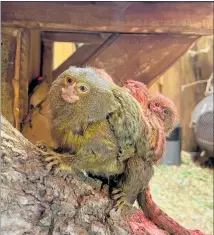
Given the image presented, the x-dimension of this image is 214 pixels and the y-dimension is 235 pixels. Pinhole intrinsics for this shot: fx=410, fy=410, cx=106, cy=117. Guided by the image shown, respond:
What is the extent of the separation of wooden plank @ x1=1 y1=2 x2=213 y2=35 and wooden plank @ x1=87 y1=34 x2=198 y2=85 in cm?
4

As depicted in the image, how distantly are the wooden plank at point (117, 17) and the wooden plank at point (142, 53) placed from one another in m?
0.04

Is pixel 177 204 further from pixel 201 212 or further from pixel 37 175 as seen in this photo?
pixel 37 175

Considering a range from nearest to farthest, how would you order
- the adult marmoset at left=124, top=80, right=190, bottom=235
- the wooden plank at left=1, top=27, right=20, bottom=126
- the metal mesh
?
1. the adult marmoset at left=124, top=80, right=190, bottom=235
2. the wooden plank at left=1, top=27, right=20, bottom=126
3. the metal mesh

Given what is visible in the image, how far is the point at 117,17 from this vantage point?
1605mm

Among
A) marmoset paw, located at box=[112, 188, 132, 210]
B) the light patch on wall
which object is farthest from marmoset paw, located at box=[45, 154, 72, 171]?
the light patch on wall

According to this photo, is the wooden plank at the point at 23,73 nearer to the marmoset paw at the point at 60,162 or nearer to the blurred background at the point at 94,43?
the blurred background at the point at 94,43

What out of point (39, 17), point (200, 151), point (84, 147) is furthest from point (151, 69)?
point (200, 151)

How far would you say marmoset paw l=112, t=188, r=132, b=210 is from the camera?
3.59 feet

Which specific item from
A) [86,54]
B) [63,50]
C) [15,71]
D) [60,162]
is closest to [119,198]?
[60,162]

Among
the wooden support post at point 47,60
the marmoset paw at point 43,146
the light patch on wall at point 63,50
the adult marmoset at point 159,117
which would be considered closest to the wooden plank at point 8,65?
the wooden support post at point 47,60

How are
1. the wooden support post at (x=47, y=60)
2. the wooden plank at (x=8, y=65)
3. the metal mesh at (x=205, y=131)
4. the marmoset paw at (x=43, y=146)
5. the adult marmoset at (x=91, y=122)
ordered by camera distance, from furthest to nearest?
the metal mesh at (x=205, y=131) → the wooden support post at (x=47, y=60) → the wooden plank at (x=8, y=65) → the marmoset paw at (x=43, y=146) → the adult marmoset at (x=91, y=122)

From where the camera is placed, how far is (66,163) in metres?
1.02

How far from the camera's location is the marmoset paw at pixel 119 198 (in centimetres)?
109

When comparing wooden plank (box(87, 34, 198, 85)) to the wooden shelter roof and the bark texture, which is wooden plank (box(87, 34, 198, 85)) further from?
the bark texture
